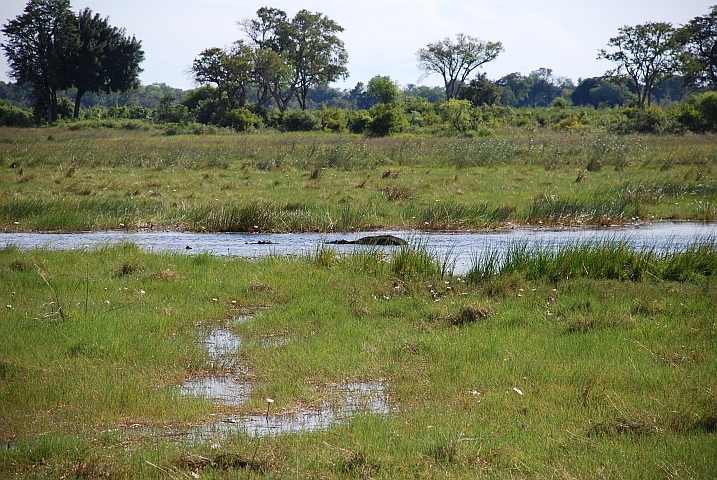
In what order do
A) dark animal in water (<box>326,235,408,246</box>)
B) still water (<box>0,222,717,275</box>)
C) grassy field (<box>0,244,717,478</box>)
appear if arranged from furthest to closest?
still water (<box>0,222,717,275</box>) < dark animal in water (<box>326,235,408,246</box>) < grassy field (<box>0,244,717,478</box>)

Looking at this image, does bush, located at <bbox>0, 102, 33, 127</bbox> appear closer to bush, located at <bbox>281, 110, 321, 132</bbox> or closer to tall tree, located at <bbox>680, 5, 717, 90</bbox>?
bush, located at <bbox>281, 110, 321, 132</bbox>

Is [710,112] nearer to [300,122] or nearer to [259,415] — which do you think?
[300,122]

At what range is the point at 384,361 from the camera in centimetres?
725

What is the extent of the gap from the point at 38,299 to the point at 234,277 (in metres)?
2.94

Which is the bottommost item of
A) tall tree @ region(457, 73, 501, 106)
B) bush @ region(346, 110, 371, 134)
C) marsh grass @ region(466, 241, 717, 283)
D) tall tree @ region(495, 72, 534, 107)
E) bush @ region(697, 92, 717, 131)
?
marsh grass @ region(466, 241, 717, 283)

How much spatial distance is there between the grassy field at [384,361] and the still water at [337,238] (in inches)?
76.3

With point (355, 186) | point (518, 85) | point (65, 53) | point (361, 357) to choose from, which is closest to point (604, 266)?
Result: point (361, 357)

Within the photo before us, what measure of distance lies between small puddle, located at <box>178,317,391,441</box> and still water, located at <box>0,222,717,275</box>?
5983 mm

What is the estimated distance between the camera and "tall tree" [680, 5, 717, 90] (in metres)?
56.2

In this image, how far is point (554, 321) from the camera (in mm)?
8516

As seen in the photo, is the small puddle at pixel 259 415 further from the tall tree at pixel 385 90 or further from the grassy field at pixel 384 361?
the tall tree at pixel 385 90

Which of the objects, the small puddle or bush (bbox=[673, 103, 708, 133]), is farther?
bush (bbox=[673, 103, 708, 133])

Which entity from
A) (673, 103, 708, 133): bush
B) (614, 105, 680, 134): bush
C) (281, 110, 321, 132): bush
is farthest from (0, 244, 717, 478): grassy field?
(281, 110, 321, 132): bush

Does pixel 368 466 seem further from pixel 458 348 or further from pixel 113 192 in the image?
pixel 113 192
